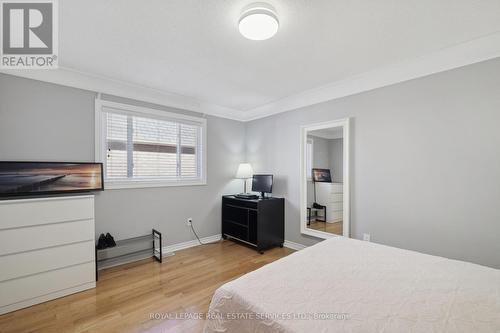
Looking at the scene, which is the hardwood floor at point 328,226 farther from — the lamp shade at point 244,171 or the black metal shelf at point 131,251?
the black metal shelf at point 131,251

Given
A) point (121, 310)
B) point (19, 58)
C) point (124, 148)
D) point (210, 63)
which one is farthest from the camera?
point (124, 148)

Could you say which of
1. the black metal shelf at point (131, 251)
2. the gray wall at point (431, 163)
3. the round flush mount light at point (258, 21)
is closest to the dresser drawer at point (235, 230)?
the black metal shelf at point (131, 251)

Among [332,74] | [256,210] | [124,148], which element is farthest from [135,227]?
[332,74]

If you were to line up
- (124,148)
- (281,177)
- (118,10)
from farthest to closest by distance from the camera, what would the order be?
1. (281,177)
2. (124,148)
3. (118,10)

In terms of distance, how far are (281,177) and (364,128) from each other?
4.85 feet

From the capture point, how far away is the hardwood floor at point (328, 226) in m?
2.99

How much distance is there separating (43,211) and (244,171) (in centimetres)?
271

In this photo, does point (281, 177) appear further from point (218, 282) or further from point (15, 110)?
point (15, 110)

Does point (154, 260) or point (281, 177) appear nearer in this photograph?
point (154, 260)

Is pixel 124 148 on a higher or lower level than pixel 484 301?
higher

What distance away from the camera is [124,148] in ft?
10.1

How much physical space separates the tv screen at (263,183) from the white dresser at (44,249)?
2.35 meters

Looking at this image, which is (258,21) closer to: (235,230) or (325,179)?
(325,179)

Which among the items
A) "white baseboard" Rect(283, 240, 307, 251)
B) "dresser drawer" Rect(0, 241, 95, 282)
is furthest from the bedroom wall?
"white baseboard" Rect(283, 240, 307, 251)
